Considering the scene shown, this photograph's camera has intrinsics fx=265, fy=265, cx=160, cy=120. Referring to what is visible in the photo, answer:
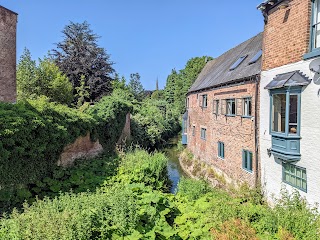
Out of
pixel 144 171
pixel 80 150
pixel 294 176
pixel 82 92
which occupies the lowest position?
pixel 144 171

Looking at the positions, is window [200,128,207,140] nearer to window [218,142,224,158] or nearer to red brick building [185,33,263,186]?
red brick building [185,33,263,186]

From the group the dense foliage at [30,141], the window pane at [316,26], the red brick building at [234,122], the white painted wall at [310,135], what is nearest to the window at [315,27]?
the window pane at [316,26]

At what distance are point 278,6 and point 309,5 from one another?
1.60 m

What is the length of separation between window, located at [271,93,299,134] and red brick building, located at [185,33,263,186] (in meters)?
1.70

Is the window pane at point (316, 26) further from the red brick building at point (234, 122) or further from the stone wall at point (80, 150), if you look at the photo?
the stone wall at point (80, 150)

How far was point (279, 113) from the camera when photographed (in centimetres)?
1111

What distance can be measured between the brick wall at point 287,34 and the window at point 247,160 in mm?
4558

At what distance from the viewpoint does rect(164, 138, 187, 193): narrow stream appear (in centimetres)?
2011

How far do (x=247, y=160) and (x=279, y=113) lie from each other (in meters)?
3.89

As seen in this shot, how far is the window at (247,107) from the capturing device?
14.1m

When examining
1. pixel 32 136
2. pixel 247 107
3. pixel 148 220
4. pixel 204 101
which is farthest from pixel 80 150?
pixel 204 101

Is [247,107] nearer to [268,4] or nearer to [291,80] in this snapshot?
[291,80]

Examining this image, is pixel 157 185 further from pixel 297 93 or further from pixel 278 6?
pixel 278 6

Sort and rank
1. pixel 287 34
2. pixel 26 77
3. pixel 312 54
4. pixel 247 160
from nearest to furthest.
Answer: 1. pixel 312 54
2. pixel 287 34
3. pixel 247 160
4. pixel 26 77
